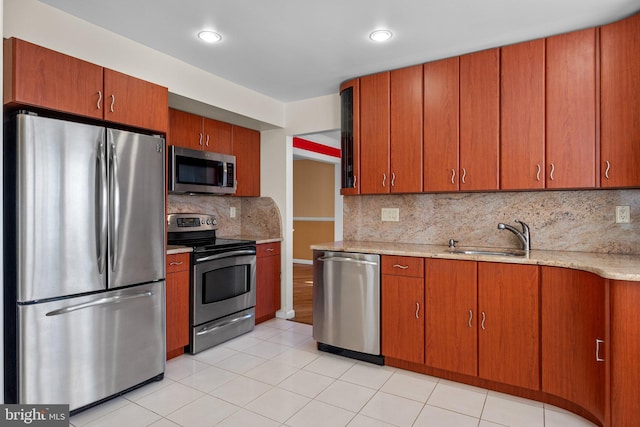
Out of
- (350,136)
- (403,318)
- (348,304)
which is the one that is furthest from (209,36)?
(403,318)

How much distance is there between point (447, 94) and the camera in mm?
3010

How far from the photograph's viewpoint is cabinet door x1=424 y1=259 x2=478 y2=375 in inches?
102

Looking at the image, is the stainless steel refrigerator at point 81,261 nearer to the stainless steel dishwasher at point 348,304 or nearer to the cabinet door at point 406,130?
the stainless steel dishwasher at point 348,304

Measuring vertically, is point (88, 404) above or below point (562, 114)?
below

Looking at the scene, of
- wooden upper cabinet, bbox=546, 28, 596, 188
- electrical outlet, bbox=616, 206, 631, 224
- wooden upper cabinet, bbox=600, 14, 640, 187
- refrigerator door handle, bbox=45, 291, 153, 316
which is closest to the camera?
refrigerator door handle, bbox=45, 291, 153, 316

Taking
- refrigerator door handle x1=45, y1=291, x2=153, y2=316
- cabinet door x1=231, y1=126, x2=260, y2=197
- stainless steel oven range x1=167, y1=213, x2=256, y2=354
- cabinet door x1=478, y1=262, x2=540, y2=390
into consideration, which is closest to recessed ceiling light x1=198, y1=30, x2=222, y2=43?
cabinet door x1=231, y1=126, x2=260, y2=197

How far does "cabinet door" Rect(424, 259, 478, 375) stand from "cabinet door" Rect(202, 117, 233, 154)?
248cm

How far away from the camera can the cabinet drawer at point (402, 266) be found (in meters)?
2.80

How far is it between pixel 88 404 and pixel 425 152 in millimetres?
2973

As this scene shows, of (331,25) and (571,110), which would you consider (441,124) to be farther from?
(331,25)

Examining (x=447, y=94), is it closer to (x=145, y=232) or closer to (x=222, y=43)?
(x=222, y=43)

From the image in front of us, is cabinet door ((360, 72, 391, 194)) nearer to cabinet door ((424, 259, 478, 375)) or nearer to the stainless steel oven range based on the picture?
cabinet door ((424, 259, 478, 375))

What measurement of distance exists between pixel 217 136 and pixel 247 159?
467 millimetres

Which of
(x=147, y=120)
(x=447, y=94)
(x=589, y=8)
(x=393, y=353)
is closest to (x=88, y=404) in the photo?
(x=147, y=120)
